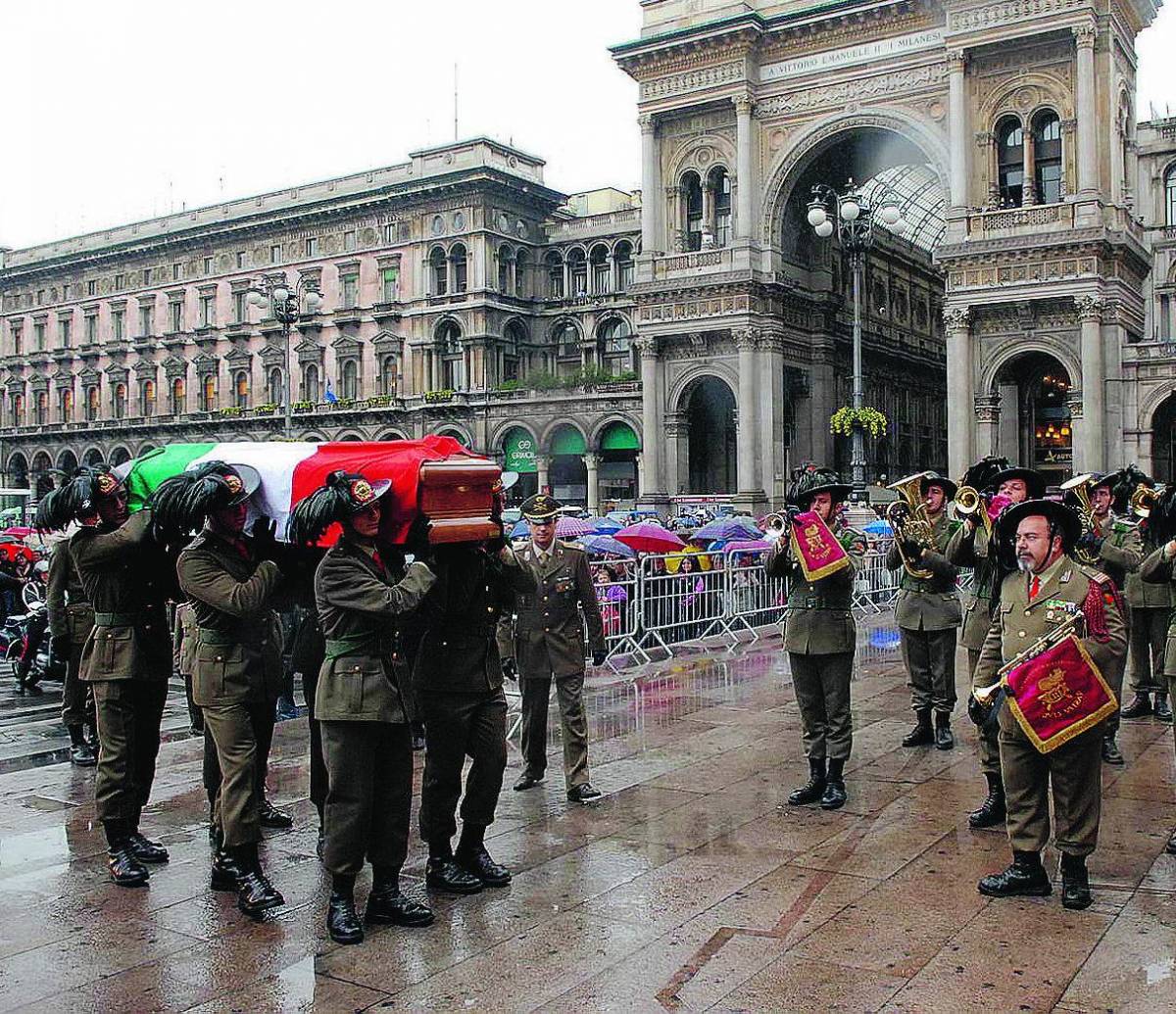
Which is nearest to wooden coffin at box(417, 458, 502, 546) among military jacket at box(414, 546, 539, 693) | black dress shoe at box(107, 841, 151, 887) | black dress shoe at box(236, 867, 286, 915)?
military jacket at box(414, 546, 539, 693)

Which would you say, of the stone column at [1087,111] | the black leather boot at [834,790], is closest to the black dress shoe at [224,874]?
the black leather boot at [834,790]

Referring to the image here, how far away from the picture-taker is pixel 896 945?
18.2 feet

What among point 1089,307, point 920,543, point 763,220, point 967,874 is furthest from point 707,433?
point 967,874

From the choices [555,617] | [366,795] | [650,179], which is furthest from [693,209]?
[366,795]

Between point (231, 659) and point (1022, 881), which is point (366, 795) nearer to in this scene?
point (231, 659)

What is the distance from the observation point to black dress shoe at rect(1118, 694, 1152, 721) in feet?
35.7

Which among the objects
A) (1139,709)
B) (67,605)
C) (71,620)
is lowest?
(1139,709)

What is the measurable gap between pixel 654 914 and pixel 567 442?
1836 inches

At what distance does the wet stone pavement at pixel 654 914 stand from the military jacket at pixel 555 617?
0.90 m

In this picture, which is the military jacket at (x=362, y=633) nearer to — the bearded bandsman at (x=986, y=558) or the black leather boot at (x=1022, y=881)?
the black leather boot at (x=1022, y=881)

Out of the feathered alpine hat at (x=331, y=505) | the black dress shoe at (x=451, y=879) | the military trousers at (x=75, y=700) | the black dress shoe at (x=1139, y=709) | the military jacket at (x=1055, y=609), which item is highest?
the feathered alpine hat at (x=331, y=505)

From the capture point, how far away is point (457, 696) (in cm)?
654

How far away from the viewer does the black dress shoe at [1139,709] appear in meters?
10.9

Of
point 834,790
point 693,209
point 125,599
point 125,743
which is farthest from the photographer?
point 693,209
